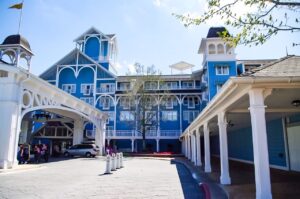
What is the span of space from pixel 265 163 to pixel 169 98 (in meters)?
36.2

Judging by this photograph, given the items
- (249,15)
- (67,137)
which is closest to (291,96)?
(249,15)

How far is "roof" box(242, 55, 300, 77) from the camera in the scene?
636 cm

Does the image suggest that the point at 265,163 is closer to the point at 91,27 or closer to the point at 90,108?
the point at 90,108

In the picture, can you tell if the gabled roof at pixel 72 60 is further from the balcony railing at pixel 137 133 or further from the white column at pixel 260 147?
the white column at pixel 260 147

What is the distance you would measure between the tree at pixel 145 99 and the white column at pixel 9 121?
79.3ft

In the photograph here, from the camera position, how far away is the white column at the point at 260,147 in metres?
5.97

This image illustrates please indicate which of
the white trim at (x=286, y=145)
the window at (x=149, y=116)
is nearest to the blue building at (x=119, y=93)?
the window at (x=149, y=116)

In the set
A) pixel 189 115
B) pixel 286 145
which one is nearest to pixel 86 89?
pixel 189 115

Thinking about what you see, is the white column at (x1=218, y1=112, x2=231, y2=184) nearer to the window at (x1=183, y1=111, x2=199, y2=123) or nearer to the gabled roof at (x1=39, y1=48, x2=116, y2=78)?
the window at (x1=183, y1=111, x2=199, y2=123)

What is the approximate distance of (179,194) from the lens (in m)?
8.08

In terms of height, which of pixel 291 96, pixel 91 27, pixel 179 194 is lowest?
pixel 179 194

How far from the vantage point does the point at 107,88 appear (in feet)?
139

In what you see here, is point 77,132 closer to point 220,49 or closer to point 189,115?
point 189,115

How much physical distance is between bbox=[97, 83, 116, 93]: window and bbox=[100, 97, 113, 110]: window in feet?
4.15
